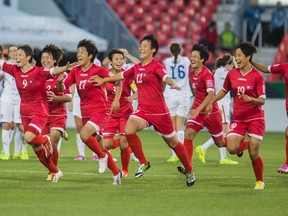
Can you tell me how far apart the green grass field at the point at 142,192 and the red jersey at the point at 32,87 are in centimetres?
111

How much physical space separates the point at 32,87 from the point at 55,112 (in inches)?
46.9

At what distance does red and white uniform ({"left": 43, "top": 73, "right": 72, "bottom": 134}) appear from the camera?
16.2 metres

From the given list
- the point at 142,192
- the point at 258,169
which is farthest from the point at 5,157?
the point at 258,169

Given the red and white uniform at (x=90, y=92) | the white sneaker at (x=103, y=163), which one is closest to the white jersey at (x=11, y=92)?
the white sneaker at (x=103, y=163)

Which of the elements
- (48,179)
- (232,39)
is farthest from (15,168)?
(232,39)

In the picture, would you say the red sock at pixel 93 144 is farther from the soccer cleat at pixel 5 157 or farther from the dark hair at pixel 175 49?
the dark hair at pixel 175 49

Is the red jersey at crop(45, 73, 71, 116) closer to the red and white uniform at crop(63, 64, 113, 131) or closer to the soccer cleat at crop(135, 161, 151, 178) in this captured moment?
the red and white uniform at crop(63, 64, 113, 131)

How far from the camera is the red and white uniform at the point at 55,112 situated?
16156 mm

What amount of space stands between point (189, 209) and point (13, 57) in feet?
28.5

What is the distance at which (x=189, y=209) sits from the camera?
1175 cm

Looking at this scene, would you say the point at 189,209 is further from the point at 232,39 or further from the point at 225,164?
the point at 232,39

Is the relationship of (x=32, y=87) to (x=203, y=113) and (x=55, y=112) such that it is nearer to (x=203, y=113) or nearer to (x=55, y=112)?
(x=55, y=112)

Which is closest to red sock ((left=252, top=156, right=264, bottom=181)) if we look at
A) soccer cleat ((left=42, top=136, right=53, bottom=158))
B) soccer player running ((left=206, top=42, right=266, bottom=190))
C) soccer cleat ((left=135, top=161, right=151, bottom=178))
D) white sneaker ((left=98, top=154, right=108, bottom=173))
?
soccer player running ((left=206, top=42, right=266, bottom=190))

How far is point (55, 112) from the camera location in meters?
16.2
